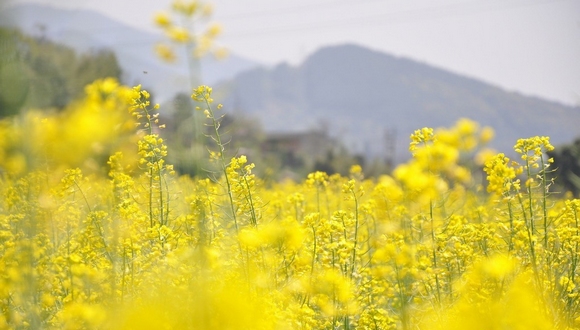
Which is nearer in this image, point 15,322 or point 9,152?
point 15,322

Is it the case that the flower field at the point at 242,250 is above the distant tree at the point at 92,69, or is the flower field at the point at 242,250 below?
below

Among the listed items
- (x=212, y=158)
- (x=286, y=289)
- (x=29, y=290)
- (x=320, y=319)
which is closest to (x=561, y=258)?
(x=320, y=319)

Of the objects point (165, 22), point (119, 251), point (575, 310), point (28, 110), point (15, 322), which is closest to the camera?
point (165, 22)

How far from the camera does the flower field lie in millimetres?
1999

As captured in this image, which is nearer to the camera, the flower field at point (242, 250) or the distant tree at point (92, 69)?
the flower field at point (242, 250)

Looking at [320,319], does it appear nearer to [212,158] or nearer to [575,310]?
[212,158]

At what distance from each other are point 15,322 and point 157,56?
1791 millimetres

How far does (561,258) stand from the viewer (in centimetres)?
374

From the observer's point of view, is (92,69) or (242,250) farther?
(92,69)

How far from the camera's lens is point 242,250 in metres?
3.14

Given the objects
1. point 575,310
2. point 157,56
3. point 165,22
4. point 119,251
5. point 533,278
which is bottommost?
point 575,310

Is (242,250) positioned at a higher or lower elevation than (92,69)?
lower

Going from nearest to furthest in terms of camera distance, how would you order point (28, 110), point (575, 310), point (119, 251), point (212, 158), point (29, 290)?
point (28, 110), point (29, 290), point (119, 251), point (575, 310), point (212, 158)

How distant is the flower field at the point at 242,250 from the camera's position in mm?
1999
